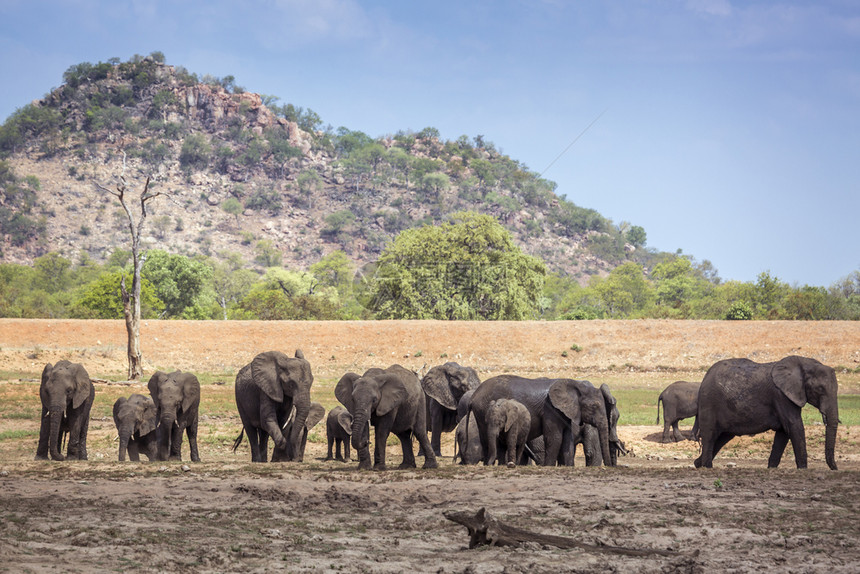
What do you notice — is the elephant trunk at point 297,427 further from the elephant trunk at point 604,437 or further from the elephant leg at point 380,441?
the elephant trunk at point 604,437

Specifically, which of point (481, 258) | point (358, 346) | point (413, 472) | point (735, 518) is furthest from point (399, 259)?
point (735, 518)

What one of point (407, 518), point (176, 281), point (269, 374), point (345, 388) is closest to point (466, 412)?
point (345, 388)

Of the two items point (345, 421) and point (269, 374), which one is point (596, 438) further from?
point (269, 374)

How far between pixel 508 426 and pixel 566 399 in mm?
1217

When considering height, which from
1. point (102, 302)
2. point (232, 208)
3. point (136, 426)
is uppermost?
point (232, 208)

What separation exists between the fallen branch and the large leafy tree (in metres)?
55.7

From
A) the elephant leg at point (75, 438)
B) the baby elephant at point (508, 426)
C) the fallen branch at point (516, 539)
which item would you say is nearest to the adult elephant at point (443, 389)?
the baby elephant at point (508, 426)

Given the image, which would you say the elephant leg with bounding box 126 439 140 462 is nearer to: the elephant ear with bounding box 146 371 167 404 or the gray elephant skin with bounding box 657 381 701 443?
the elephant ear with bounding box 146 371 167 404

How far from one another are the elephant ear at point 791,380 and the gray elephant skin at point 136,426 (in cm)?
1204

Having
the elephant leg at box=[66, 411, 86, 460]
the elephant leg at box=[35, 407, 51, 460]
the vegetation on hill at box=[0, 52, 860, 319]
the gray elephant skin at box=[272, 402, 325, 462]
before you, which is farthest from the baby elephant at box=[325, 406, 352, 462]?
the vegetation on hill at box=[0, 52, 860, 319]

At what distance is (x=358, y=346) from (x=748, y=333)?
23.0 metres

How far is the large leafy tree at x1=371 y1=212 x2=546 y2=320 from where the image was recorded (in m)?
65.8

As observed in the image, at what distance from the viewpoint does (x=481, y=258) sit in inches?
2670

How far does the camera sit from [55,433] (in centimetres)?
1658
